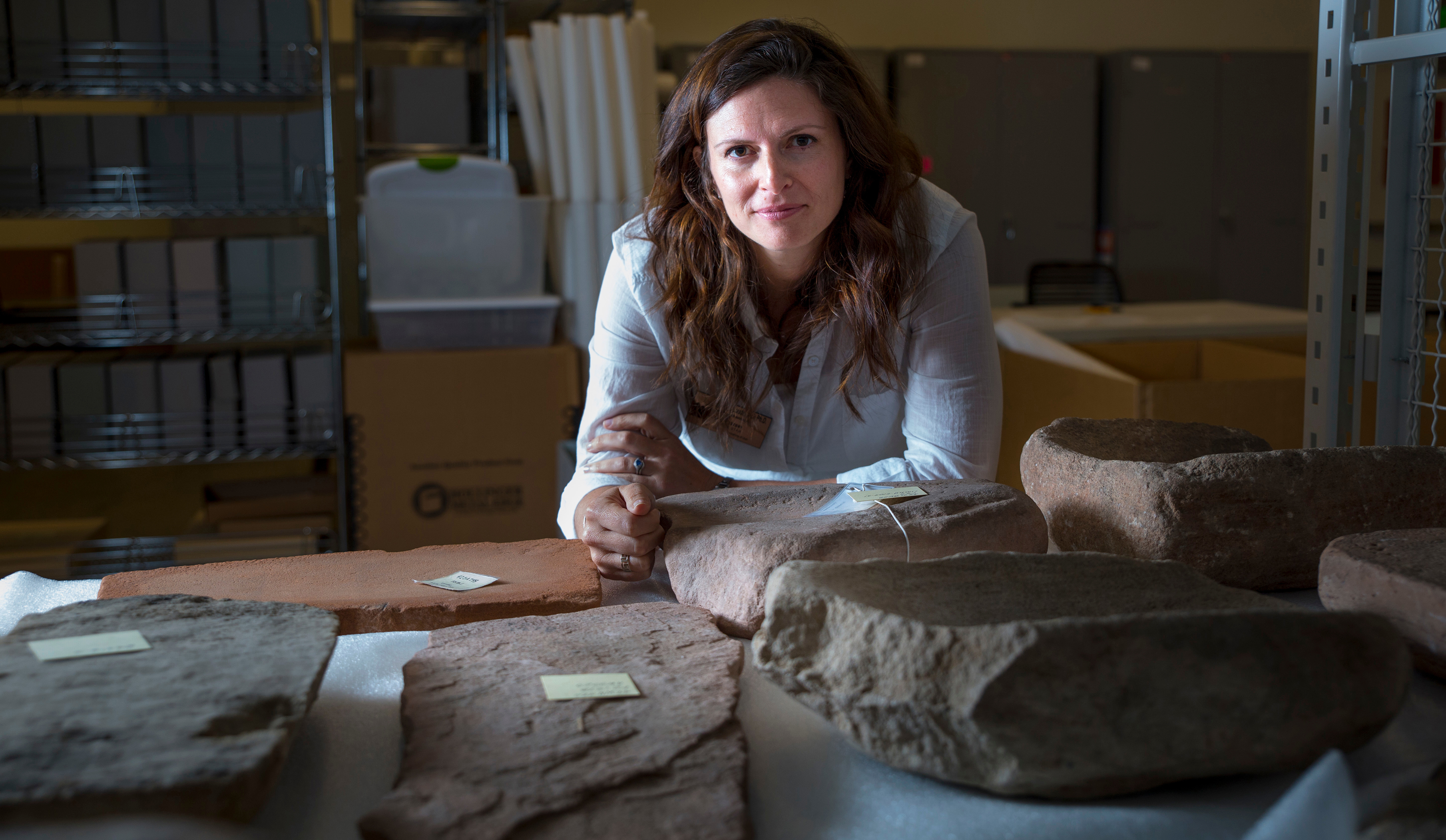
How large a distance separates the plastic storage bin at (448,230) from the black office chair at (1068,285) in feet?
7.44

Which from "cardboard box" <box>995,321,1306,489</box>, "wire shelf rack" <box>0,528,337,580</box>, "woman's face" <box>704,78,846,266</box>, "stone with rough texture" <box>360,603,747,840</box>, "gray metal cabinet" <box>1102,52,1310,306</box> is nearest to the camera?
"stone with rough texture" <box>360,603,747,840</box>

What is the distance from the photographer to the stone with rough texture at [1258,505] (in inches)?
41.3

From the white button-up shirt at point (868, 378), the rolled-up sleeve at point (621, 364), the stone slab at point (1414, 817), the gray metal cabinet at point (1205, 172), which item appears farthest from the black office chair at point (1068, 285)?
the stone slab at point (1414, 817)

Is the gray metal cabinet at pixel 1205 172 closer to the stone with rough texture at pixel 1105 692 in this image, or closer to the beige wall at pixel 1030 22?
the beige wall at pixel 1030 22

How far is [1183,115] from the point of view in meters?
4.85

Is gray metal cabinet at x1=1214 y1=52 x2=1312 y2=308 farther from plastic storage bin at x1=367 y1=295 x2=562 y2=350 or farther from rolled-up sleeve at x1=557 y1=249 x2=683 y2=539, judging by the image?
rolled-up sleeve at x1=557 y1=249 x2=683 y2=539

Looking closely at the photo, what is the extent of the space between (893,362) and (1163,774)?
75cm

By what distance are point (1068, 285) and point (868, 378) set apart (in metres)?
3.36

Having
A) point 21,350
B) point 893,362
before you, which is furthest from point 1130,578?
point 21,350

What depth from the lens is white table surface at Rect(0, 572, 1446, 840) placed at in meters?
0.69

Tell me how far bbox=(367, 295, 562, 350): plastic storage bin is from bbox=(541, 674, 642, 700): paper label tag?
206 cm

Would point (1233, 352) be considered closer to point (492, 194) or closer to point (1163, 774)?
point (492, 194)

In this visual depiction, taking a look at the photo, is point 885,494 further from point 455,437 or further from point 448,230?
point 448,230

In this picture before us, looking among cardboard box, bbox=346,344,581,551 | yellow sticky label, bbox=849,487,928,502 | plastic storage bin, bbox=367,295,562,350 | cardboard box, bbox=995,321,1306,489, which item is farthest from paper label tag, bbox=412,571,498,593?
plastic storage bin, bbox=367,295,562,350
